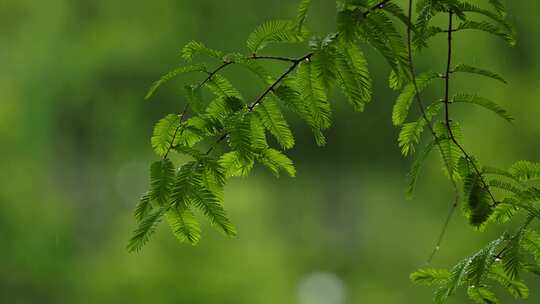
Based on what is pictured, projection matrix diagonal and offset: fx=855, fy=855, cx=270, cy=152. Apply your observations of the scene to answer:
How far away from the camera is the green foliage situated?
1.42 m

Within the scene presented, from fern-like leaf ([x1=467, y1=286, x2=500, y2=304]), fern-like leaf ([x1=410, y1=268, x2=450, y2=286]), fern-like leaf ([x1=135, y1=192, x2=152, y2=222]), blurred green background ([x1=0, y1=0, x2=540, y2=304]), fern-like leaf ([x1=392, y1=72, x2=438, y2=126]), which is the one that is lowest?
fern-like leaf ([x1=467, y1=286, x2=500, y2=304])

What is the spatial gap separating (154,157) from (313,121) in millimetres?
12634

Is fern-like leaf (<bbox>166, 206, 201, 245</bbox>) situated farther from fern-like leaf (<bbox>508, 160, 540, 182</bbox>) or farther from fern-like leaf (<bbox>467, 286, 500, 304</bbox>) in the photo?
fern-like leaf (<bbox>508, 160, 540, 182</bbox>)

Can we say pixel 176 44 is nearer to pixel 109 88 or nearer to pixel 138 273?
pixel 109 88

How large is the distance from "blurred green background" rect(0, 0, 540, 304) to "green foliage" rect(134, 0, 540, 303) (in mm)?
7165

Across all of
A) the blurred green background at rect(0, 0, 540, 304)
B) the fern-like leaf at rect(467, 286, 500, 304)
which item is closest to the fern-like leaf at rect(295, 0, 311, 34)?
the fern-like leaf at rect(467, 286, 500, 304)

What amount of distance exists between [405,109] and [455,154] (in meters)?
0.14

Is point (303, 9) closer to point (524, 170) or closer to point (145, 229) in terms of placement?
point (145, 229)

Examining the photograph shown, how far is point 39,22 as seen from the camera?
13602 millimetres

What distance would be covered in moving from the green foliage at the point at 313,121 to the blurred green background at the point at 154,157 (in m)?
7.17

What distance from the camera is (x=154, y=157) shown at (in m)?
14.0

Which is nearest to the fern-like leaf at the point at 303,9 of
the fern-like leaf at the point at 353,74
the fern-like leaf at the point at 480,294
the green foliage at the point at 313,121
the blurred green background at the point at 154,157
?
the green foliage at the point at 313,121

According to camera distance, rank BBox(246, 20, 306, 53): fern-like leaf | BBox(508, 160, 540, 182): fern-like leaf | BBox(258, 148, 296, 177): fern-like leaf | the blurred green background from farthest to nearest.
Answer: the blurred green background, BBox(508, 160, 540, 182): fern-like leaf, BBox(258, 148, 296, 177): fern-like leaf, BBox(246, 20, 306, 53): fern-like leaf

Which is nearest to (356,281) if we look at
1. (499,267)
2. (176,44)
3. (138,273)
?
(176,44)
